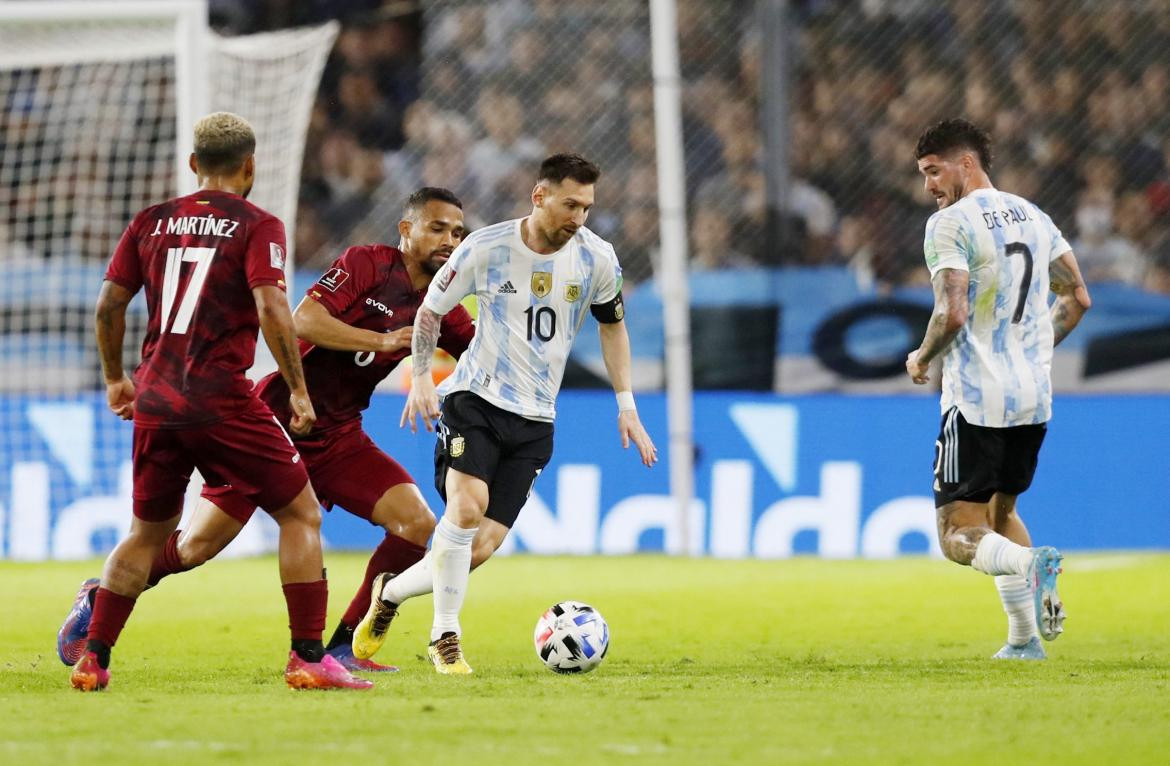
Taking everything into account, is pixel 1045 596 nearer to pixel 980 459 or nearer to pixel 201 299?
pixel 980 459

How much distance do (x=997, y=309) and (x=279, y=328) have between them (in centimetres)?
290

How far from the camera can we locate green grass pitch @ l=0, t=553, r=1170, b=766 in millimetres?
4770

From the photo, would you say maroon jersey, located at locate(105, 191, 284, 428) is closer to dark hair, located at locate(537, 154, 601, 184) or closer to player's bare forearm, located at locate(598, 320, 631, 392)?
dark hair, located at locate(537, 154, 601, 184)

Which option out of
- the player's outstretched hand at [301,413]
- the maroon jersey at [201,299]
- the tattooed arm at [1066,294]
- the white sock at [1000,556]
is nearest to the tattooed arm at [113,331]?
the maroon jersey at [201,299]

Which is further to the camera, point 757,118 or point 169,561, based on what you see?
point 757,118

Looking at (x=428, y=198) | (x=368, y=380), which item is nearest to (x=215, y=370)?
(x=368, y=380)

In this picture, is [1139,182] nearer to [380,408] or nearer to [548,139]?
[548,139]

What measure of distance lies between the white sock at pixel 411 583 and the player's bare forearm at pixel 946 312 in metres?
2.06

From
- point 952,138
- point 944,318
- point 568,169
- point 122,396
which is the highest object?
point 952,138

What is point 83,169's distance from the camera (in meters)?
14.5

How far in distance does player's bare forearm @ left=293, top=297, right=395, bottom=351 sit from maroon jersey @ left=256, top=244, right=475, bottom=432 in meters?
0.13

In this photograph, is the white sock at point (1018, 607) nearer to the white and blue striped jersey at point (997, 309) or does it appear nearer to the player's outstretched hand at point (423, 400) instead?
the white and blue striped jersey at point (997, 309)

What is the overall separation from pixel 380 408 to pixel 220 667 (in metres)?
6.66

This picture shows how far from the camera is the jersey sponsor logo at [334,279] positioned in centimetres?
726
